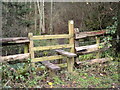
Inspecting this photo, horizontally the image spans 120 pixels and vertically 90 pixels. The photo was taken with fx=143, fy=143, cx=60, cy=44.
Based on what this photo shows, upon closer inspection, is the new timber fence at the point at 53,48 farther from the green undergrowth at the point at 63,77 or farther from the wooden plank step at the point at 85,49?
the green undergrowth at the point at 63,77

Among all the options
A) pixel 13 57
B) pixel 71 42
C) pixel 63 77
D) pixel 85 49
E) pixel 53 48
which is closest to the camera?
pixel 13 57

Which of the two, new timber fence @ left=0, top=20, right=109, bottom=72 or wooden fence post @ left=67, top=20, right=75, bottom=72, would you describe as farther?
wooden fence post @ left=67, top=20, right=75, bottom=72

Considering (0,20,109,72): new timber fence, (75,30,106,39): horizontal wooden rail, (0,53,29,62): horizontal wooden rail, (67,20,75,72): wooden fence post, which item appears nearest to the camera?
(0,53,29,62): horizontal wooden rail

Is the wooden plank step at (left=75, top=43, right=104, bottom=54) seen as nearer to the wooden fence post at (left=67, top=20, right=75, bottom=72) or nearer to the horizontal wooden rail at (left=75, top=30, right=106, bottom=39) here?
the wooden fence post at (left=67, top=20, right=75, bottom=72)

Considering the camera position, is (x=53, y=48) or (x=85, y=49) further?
(x=85, y=49)

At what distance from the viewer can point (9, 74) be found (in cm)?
353

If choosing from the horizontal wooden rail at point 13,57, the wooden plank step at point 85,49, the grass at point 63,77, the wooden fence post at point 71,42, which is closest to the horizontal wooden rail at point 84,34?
the wooden fence post at point 71,42

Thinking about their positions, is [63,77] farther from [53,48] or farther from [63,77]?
[53,48]

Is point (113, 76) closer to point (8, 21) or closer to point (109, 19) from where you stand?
point (109, 19)

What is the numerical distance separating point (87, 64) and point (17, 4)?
5.21 meters

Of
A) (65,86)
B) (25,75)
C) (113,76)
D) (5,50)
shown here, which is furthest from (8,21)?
(113,76)

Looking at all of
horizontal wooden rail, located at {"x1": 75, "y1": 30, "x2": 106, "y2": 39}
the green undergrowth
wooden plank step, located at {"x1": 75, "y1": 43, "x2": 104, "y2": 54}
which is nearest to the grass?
the green undergrowth

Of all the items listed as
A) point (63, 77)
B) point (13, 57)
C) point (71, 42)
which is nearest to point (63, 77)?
point (63, 77)

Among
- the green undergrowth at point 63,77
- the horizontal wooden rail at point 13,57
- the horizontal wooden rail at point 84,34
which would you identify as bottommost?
the green undergrowth at point 63,77
